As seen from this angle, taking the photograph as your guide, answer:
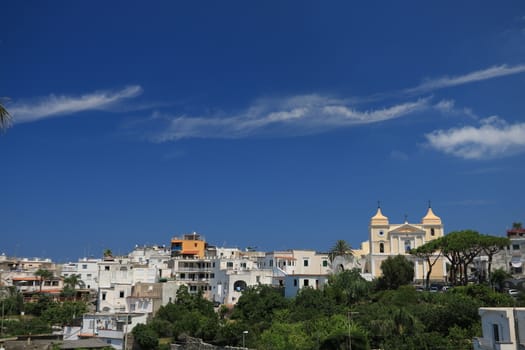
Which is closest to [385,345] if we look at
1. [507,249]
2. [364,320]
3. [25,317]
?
[364,320]

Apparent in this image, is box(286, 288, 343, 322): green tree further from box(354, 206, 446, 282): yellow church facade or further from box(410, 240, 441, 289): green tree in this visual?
box(354, 206, 446, 282): yellow church facade

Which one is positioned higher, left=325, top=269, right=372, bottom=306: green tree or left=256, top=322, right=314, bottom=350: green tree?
left=325, top=269, right=372, bottom=306: green tree

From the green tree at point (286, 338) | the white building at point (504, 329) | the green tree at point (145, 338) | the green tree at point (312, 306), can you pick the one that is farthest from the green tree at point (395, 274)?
the white building at point (504, 329)

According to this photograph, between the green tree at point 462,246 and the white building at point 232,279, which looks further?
the white building at point 232,279

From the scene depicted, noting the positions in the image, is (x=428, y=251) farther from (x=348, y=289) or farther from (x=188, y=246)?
(x=188, y=246)

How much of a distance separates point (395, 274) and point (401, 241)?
1468 centimetres

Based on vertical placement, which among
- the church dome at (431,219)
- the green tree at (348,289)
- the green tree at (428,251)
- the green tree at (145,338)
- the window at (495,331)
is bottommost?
the green tree at (145,338)

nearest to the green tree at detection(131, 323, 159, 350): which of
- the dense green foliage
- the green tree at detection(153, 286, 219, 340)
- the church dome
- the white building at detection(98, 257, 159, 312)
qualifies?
the dense green foliage

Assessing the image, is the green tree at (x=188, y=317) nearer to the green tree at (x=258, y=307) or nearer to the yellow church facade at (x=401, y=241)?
the green tree at (x=258, y=307)

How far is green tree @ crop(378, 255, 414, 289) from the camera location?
2461 inches

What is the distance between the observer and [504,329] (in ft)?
87.4

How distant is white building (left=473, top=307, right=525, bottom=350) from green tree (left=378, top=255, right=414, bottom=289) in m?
34.0

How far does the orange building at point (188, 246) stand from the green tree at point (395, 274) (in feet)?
101

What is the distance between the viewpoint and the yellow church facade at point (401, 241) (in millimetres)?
72188
